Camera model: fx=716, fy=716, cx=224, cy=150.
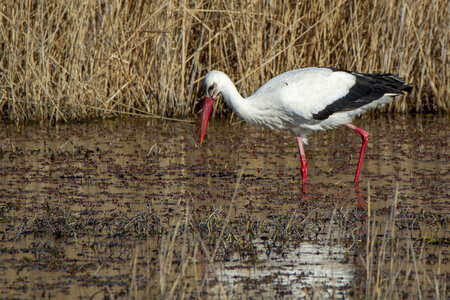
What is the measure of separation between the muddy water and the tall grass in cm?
46

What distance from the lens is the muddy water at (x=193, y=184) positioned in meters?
4.23

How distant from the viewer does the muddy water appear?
13.9 ft

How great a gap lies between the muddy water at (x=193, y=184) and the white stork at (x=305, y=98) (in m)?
0.50

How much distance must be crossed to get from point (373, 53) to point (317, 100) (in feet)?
11.3

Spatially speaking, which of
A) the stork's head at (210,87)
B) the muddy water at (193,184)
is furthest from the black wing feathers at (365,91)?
the stork's head at (210,87)

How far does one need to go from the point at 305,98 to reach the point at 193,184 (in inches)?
53.9

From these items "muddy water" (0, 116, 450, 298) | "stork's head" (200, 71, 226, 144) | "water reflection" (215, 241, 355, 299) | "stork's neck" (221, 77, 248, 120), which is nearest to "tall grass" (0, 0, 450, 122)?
"muddy water" (0, 116, 450, 298)

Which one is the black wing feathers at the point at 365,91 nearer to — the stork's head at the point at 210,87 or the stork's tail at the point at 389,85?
the stork's tail at the point at 389,85

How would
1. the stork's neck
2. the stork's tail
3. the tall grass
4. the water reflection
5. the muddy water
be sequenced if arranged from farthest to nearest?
the tall grass < the stork's tail < the stork's neck < the muddy water < the water reflection

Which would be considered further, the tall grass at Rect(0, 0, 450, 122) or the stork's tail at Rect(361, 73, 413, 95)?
the tall grass at Rect(0, 0, 450, 122)

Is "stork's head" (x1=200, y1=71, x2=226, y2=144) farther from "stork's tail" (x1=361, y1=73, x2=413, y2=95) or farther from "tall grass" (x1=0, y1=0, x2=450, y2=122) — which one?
"tall grass" (x1=0, y1=0, x2=450, y2=122)

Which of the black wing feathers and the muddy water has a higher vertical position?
the black wing feathers

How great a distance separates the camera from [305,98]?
695cm

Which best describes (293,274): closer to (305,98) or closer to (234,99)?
(234,99)
